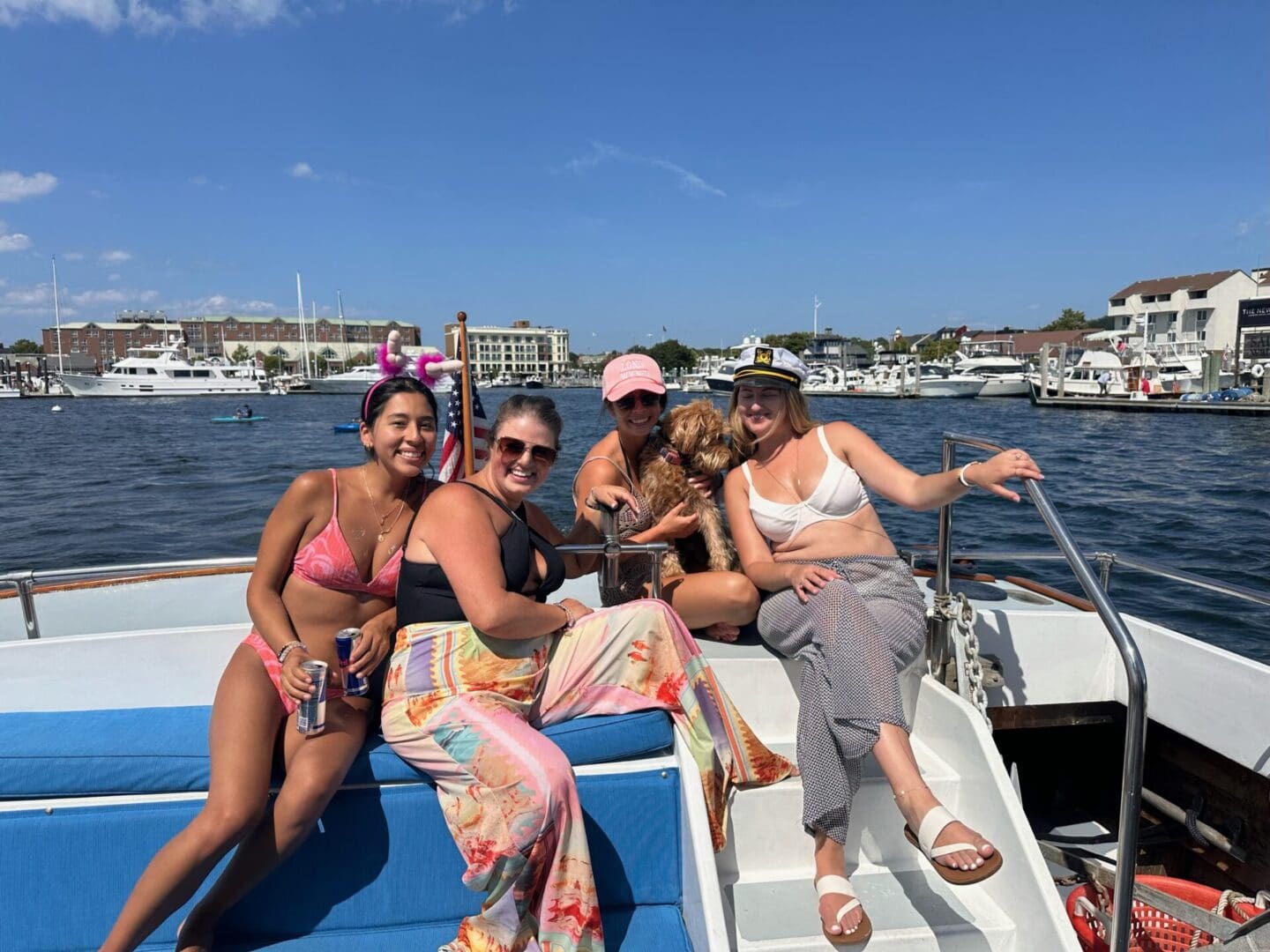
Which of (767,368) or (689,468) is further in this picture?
(689,468)

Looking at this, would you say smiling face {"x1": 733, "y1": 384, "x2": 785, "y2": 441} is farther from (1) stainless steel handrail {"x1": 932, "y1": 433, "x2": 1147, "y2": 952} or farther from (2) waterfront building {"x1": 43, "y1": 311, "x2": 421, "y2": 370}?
(2) waterfront building {"x1": 43, "y1": 311, "x2": 421, "y2": 370}

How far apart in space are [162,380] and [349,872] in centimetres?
7074

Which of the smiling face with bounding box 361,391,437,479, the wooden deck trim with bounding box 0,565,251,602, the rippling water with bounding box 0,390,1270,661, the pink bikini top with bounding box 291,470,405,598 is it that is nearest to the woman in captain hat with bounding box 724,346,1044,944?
the smiling face with bounding box 361,391,437,479

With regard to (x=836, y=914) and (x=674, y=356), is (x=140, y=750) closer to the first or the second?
(x=836, y=914)

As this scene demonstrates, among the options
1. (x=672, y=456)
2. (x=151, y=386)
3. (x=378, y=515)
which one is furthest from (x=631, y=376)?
(x=151, y=386)

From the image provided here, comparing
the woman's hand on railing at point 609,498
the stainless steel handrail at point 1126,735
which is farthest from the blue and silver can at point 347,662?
the stainless steel handrail at point 1126,735

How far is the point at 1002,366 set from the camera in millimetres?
58500

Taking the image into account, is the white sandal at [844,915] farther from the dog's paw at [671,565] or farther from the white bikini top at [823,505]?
the dog's paw at [671,565]

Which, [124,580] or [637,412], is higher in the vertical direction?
[637,412]

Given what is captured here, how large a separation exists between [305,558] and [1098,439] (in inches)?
1129

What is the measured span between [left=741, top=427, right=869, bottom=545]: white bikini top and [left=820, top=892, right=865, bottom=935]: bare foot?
1.21 metres

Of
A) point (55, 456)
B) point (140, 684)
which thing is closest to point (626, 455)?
point (140, 684)

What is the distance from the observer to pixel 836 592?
2463 mm

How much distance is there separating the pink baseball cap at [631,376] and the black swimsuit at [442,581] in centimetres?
96
